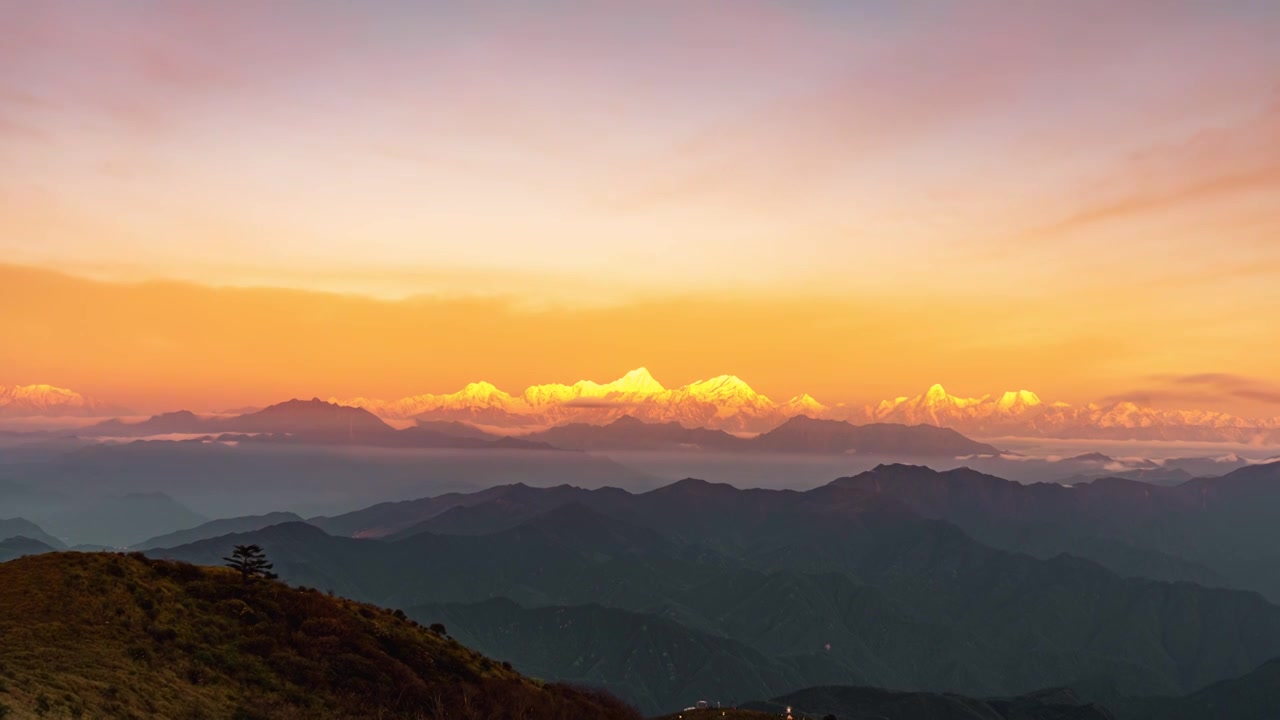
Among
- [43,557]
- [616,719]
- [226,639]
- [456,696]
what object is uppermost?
[43,557]

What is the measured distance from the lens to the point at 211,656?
272 feet

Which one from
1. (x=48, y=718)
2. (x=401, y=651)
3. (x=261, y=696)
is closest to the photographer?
(x=48, y=718)

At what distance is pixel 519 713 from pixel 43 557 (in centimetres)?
4800

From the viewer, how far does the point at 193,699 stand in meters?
72.2

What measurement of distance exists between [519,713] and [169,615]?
3342cm

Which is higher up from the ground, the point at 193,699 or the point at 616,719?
the point at 193,699

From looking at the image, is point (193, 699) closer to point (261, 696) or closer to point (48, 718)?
point (261, 696)

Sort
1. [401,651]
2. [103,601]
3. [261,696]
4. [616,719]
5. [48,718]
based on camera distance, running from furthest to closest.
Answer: [616,719], [401,651], [103,601], [261,696], [48,718]

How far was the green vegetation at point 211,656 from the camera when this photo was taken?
226ft

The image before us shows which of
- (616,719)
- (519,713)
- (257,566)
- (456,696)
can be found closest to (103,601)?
(257,566)

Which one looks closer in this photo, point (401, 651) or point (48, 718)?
point (48, 718)

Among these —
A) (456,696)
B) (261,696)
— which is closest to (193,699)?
(261,696)

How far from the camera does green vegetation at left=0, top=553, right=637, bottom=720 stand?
68.9 m

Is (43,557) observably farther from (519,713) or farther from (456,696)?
(519,713)
